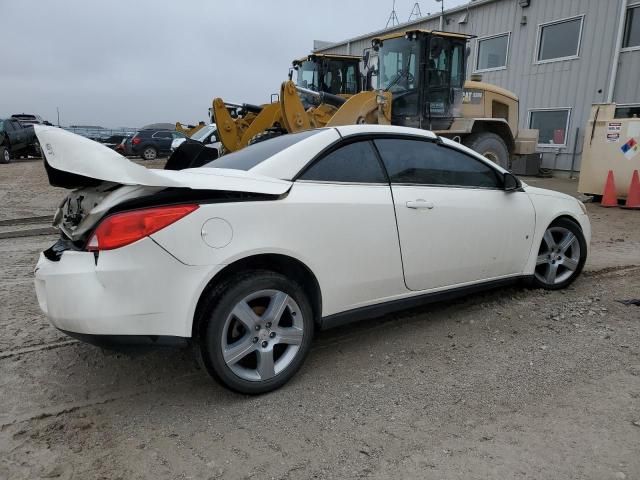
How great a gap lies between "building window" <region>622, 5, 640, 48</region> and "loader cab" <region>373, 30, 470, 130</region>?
684cm

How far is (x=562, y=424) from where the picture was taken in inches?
99.0

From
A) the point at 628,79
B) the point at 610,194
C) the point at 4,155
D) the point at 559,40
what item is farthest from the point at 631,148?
the point at 4,155

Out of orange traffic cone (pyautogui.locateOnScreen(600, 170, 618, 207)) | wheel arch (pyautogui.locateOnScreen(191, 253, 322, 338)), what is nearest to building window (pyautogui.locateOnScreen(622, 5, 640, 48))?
orange traffic cone (pyautogui.locateOnScreen(600, 170, 618, 207))

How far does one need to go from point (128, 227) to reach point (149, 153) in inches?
878

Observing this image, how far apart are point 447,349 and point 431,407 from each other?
75 centimetres

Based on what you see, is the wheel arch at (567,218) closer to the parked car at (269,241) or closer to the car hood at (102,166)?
the parked car at (269,241)

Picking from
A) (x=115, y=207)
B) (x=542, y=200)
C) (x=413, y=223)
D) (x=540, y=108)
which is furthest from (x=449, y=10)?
(x=115, y=207)

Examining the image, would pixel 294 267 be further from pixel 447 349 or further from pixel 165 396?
pixel 447 349

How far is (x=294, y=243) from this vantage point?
9.09 feet

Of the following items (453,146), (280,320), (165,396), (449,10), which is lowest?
(165,396)

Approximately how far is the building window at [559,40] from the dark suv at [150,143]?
16.6m

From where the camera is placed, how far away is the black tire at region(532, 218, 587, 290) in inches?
172

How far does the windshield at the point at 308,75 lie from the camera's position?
12906 mm

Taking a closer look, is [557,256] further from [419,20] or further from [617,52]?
[419,20]
